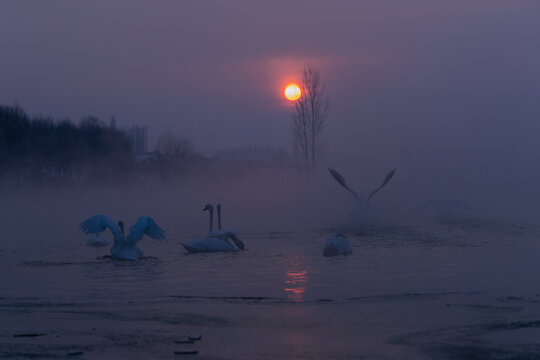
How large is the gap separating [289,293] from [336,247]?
237 inches

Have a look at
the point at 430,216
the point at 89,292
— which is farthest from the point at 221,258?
the point at 430,216

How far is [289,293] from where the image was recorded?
13.7 meters

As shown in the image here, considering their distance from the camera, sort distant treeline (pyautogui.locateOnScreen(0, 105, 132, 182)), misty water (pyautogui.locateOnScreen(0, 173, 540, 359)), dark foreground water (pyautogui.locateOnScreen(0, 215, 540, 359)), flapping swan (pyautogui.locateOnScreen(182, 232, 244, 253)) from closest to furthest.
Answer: dark foreground water (pyautogui.locateOnScreen(0, 215, 540, 359)) < misty water (pyautogui.locateOnScreen(0, 173, 540, 359)) < flapping swan (pyautogui.locateOnScreen(182, 232, 244, 253)) < distant treeline (pyautogui.locateOnScreen(0, 105, 132, 182))

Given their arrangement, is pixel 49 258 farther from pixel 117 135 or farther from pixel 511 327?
pixel 117 135

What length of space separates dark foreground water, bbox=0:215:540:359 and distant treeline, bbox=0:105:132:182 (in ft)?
107

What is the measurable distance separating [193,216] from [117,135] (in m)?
29.2

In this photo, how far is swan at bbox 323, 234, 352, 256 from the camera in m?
19.5

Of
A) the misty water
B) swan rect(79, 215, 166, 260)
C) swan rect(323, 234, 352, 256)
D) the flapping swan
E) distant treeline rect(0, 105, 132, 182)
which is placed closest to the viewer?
the misty water

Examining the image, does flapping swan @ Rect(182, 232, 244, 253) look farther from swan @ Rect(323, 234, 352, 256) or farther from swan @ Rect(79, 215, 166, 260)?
swan @ Rect(323, 234, 352, 256)

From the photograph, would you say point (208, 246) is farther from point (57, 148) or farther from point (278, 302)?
point (57, 148)

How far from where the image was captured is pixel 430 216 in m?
33.4

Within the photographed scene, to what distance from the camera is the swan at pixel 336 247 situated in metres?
19.5

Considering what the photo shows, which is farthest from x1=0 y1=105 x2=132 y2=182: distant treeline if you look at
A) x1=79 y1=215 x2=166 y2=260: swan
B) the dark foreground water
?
x1=79 y1=215 x2=166 y2=260: swan

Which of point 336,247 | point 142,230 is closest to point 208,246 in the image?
point 142,230
